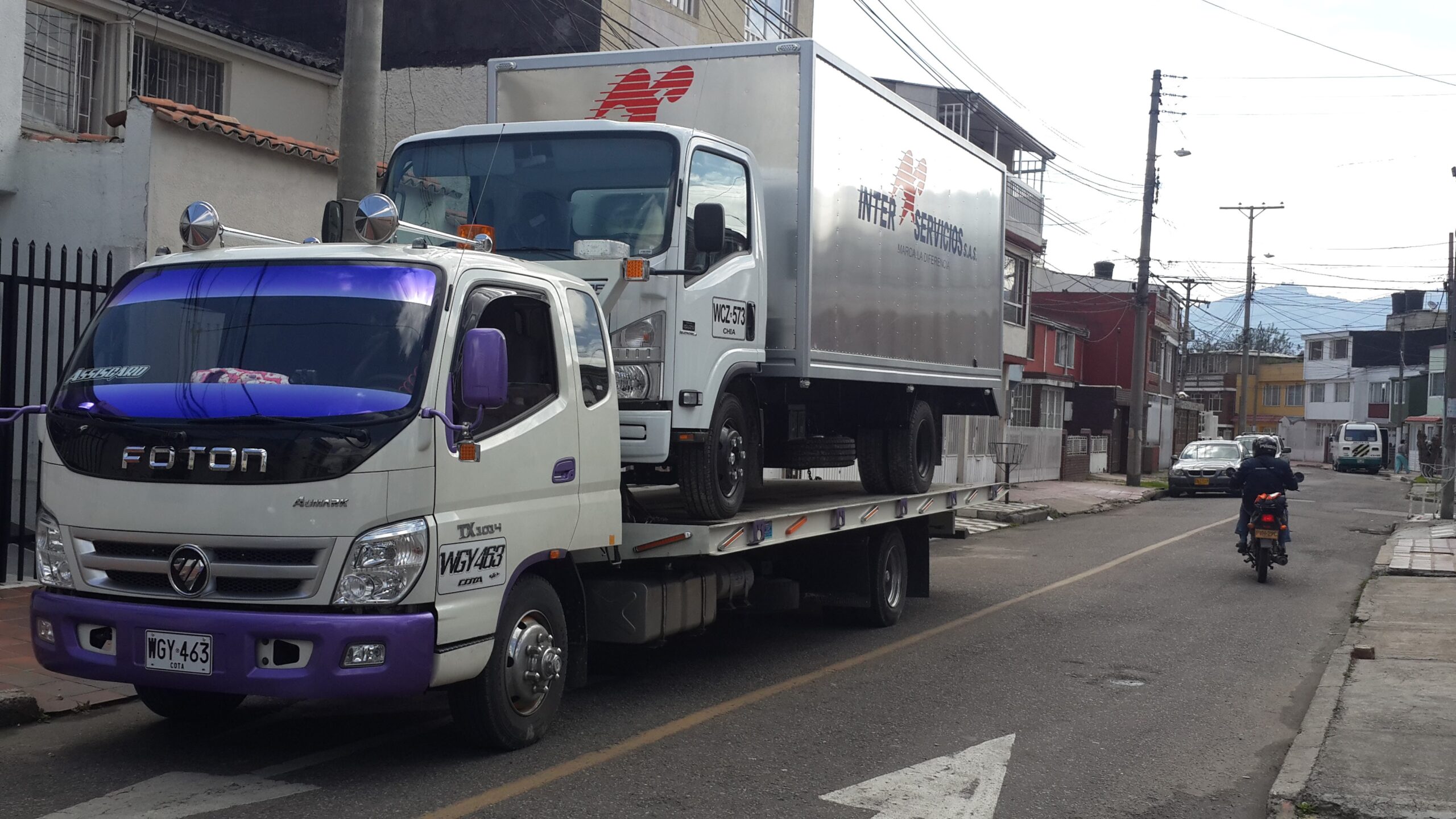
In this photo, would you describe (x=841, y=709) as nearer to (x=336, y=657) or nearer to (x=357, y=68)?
(x=336, y=657)

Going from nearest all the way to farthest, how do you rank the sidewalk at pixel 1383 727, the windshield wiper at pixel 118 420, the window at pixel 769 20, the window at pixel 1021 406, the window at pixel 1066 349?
1. the windshield wiper at pixel 118 420
2. the sidewalk at pixel 1383 727
3. the window at pixel 769 20
4. the window at pixel 1021 406
5. the window at pixel 1066 349

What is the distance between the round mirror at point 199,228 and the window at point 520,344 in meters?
1.33

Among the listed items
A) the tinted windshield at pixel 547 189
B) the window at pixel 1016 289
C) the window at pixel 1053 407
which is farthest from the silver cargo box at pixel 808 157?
the window at pixel 1053 407

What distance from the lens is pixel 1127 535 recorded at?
68.3ft

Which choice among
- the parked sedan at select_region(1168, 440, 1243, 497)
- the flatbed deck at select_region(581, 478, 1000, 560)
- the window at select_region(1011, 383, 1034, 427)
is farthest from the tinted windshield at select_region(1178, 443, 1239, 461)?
the flatbed deck at select_region(581, 478, 1000, 560)

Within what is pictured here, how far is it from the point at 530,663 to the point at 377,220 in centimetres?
218

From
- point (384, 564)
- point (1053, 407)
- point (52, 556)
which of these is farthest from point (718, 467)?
point (1053, 407)

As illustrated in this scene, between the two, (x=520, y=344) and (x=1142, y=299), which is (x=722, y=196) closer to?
(x=520, y=344)

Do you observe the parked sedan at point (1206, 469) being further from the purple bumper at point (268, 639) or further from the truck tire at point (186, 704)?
the purple bumper at point (268, 639)

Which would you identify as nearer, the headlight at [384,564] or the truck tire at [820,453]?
the headlight at [384,564]

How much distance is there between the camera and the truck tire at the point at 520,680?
19.6 ft

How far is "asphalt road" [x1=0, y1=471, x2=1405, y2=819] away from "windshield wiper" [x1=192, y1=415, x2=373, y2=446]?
4.90 ft

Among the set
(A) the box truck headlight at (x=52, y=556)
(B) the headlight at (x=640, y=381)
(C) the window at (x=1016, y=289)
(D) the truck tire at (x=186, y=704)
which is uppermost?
(C) the window at (x=1016, y=289)

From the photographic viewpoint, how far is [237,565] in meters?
5.28
